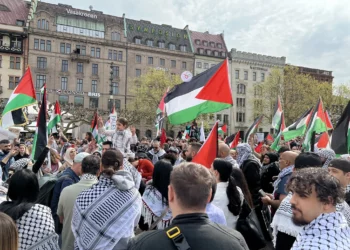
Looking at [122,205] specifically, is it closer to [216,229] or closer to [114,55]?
[216,229]

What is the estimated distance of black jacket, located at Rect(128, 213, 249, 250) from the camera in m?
1.82

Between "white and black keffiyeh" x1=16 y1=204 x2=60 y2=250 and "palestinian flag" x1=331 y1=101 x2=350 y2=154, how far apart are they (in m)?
6.07

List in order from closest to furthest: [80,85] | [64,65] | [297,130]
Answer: [297,130]
[64,65]
[80,85]

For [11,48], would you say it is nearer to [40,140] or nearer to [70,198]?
[40,140]

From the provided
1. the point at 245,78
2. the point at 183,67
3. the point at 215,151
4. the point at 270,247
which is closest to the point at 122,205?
the point at 215,151

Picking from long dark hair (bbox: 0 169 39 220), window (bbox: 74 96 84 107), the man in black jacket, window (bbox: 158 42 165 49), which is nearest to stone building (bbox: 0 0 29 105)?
window (bbox: 74 96 84 107)

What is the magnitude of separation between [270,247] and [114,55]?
4839cm

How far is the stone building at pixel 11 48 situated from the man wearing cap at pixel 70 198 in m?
44.1

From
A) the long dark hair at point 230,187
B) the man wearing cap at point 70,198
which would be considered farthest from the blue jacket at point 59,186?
the long dark hair at point 230,187

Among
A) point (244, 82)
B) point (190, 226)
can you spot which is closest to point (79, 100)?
point (244, 82)

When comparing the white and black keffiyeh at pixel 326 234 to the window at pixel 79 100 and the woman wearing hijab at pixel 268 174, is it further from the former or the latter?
the window at pixel 79 100

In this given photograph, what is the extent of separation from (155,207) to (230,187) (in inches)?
36.2

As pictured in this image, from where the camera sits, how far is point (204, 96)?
19.5 feet

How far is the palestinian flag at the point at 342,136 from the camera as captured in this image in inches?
276
